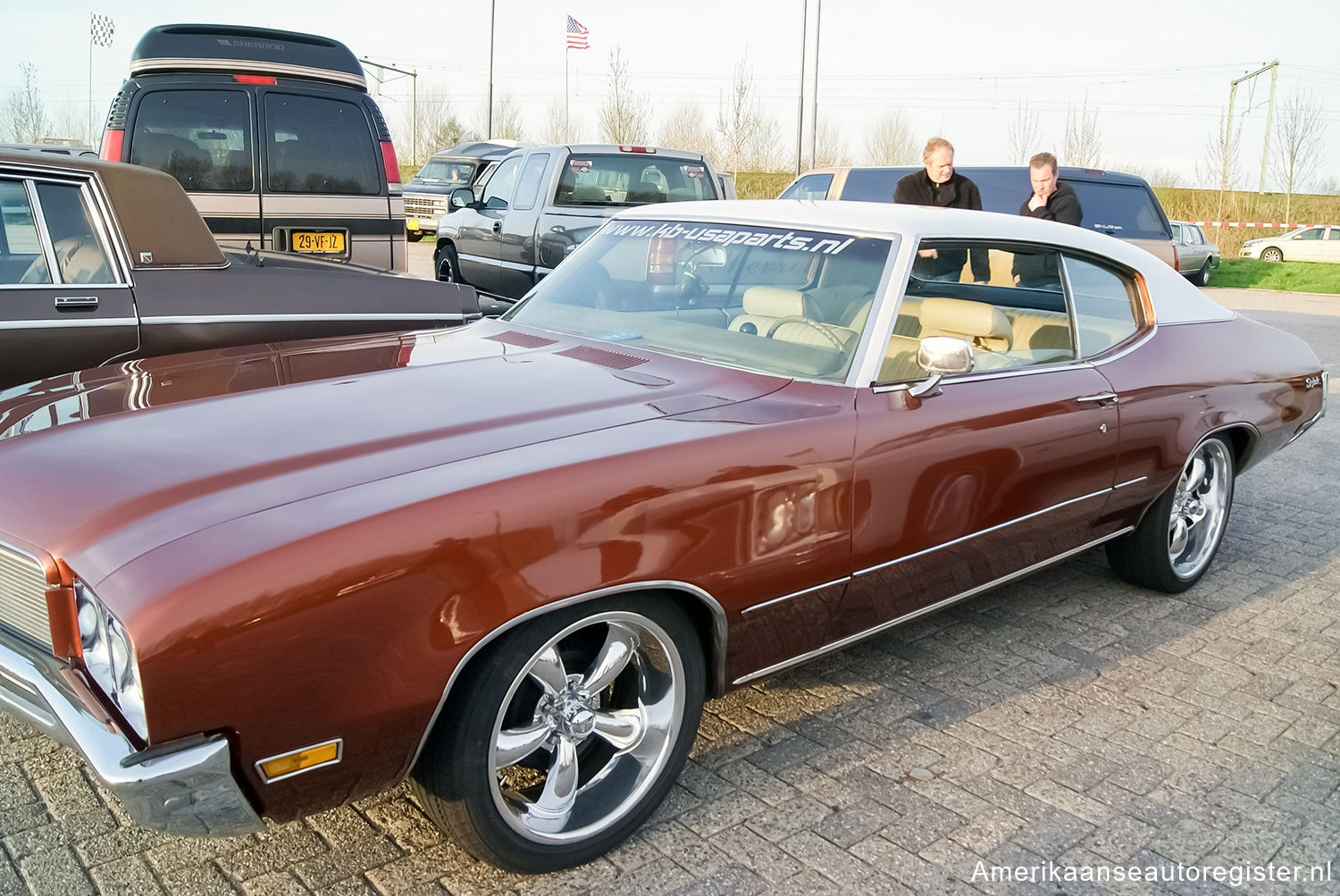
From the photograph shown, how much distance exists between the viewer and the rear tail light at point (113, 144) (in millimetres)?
6801

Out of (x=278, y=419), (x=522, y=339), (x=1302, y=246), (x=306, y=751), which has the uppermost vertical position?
(x=1302, y=246)

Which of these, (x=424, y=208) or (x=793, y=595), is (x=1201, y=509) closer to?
(x=793, y=595)

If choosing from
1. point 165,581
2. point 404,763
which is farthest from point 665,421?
point 165,581

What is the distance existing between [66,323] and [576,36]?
92.1ft

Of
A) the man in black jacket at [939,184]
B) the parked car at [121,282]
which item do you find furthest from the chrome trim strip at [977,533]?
the man in black jacket at [939,184]

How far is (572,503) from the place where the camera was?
7.67 ft

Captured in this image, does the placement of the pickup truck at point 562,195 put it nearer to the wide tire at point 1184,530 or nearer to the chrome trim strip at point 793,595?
the wide tire at point 1184,530

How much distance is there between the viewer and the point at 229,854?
2.52 m

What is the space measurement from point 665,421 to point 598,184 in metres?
7.43

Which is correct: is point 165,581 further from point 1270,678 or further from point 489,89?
point 489,89

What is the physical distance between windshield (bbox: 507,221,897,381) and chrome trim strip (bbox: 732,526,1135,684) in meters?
0.74

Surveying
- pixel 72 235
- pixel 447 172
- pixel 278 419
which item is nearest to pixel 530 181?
pixel 72 235

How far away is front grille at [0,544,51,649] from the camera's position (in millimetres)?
2178

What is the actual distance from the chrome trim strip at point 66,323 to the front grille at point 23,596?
85.5 inches
